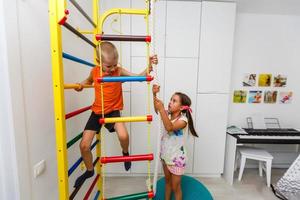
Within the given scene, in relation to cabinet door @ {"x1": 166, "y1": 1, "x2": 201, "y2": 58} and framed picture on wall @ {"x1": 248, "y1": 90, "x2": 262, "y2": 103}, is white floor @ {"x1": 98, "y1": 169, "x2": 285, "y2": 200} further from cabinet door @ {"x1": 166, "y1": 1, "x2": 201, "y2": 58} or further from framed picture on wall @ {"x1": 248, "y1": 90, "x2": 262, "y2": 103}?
cabinet door @ {"x1": 166, "y1": 1, "x2": 201, "y2": 58}

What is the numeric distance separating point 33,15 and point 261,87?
3.28m

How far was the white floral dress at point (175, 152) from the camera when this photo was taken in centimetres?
181

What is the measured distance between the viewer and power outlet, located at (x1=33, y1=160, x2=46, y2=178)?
1.21 meters

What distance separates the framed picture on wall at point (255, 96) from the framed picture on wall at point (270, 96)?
0.10 metres

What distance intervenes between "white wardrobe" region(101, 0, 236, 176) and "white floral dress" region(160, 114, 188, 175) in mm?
784

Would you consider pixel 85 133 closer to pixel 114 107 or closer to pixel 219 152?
pixel 114 107

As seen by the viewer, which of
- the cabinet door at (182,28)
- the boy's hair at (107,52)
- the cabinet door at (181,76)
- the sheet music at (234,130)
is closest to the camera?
the boy's hair at (107,52)

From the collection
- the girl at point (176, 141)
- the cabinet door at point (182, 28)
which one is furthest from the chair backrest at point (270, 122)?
the girl at point (176, 141)

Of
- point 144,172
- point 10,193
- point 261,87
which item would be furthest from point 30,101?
point 261,87

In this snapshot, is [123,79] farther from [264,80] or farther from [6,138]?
[264,80]

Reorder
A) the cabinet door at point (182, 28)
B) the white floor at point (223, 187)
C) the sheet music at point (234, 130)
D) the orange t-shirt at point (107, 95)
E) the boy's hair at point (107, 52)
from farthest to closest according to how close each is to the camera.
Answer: the sheet music at point (234, 130) → the cabinet door at point (182, 28) → the white floor at point (223, 187) → the orange t-shirt at point (107, 95) → the boy's hair at point (107, 52)

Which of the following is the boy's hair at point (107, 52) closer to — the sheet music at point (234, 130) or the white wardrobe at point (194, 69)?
the white wardrobe at point (194, 69)

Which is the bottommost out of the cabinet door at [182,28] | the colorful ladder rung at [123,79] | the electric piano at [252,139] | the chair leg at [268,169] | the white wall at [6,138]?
the chair leg at [268,169]

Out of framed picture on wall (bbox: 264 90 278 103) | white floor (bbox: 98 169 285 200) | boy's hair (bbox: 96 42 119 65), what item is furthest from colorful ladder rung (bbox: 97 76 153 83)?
framed picture on wall (bbox: 264 90 278 103)
